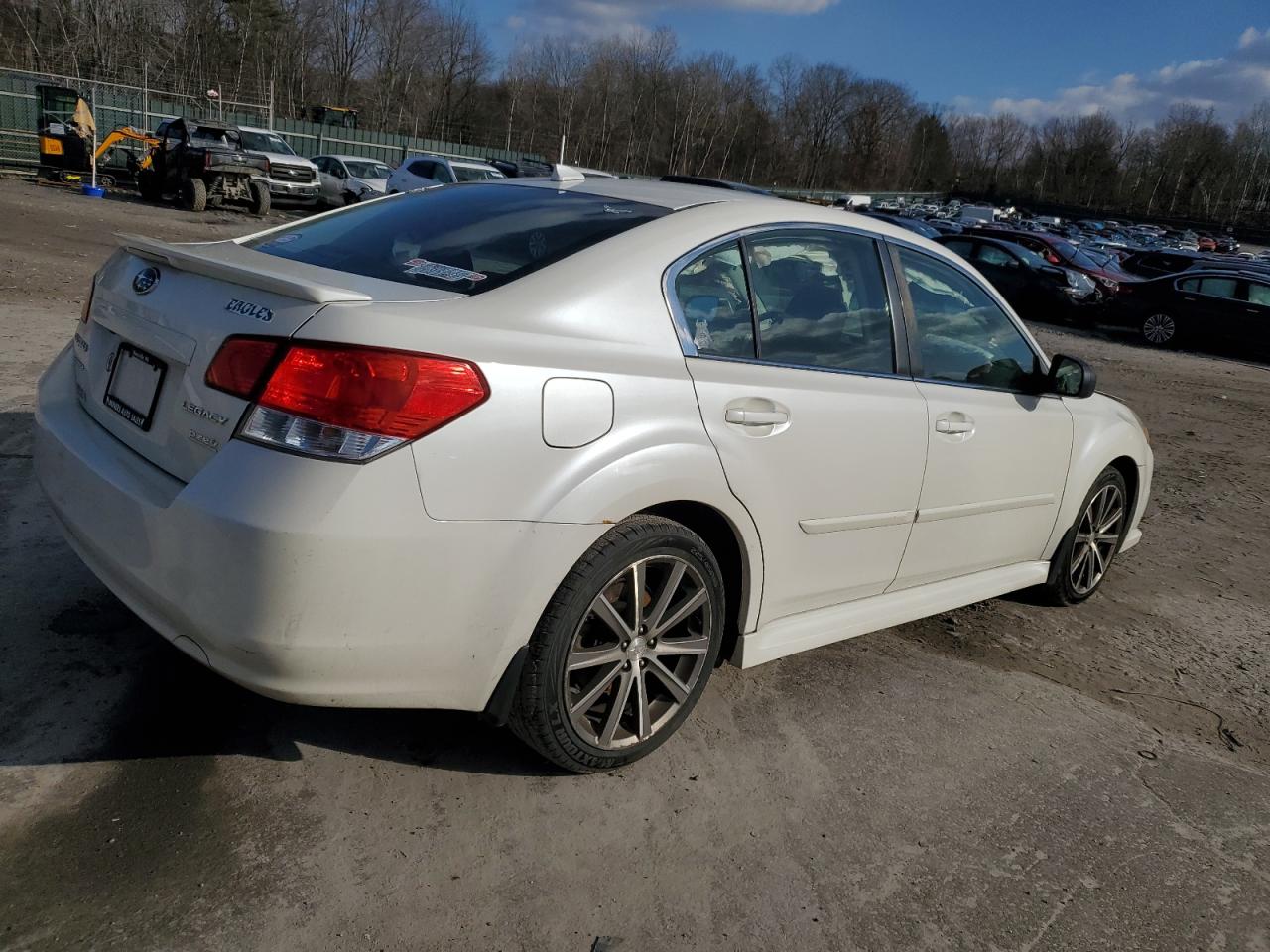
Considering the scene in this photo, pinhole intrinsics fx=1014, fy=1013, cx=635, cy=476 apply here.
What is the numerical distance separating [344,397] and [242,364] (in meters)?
0.30

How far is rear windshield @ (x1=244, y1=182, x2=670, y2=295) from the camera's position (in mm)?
2879

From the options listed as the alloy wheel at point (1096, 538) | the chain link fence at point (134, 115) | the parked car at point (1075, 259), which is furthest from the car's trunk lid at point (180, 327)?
the chain link fence at point (134, 115)

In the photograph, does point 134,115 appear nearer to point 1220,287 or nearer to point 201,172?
point 201,172

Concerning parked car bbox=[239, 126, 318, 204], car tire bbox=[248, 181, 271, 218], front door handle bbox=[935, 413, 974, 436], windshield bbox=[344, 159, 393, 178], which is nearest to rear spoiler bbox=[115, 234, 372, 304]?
front door handle bbox=[935, 413, 974, 436]

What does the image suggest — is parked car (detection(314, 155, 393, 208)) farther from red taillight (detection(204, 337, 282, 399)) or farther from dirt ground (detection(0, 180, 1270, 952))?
red taillight (detection(204, 337, 282, 399))

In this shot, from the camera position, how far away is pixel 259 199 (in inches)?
897

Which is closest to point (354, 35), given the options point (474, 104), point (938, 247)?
point (474, 104)

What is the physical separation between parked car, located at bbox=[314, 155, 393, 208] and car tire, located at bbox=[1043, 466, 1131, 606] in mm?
23210

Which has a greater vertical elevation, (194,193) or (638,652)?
(638,652)

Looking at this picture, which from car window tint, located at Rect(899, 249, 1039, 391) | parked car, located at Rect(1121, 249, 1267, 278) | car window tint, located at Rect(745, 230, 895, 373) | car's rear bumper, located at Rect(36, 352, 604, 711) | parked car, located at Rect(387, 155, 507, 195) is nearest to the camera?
car's rear bumper, located at Rect(36, 352, 604, 711)

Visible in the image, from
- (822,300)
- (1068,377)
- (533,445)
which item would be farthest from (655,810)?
(1068,377)

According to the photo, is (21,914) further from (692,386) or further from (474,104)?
(474,104)

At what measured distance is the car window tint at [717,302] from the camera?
299 centimetres

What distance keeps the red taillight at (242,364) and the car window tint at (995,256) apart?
19.5 meters
